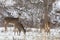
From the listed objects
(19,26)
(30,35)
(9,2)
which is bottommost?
(30,35)

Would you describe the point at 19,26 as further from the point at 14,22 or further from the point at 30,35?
the point at 30,35

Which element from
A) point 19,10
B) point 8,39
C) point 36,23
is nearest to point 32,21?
point 36,23

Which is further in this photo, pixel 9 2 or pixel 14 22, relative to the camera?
pixel 9 2

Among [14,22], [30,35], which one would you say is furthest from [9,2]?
[30,35]

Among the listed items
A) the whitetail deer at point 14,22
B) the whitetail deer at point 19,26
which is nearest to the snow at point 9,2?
the whitetail deer at point 14,22

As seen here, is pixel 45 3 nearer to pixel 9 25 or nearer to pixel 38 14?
pixel 38 14

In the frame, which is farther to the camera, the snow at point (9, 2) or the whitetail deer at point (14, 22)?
the snow at point (9, 2)

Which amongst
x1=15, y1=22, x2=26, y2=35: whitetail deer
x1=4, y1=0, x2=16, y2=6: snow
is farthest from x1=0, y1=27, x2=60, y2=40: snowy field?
x1=4, y1=0, x2=16, y2=6: snow

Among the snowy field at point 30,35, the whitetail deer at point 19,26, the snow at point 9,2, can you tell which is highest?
the snow at point 9,2

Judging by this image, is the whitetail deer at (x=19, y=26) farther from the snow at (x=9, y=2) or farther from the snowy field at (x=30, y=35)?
the snow at (x=9, y=2)

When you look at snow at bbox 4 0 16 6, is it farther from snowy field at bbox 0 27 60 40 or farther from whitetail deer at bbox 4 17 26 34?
snowy field at bbox 0 27 60 40

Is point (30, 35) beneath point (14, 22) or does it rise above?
beneath

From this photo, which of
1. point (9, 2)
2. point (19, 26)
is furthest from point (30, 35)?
point (9, 2)

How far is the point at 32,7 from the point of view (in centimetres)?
321
